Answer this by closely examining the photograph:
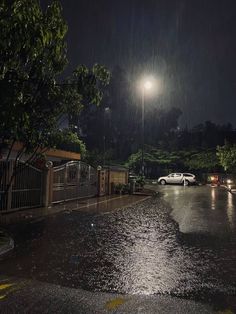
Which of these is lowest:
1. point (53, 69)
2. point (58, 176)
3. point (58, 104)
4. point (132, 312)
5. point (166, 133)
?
point (132, 312)

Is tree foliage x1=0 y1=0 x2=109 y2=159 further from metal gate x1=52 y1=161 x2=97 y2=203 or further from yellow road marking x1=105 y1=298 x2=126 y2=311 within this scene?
metal gate x1=52 y1=161 x2=97 y2=203

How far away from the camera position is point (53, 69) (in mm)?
7977

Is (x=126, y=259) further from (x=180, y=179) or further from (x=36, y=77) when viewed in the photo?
(x=180, y=179)

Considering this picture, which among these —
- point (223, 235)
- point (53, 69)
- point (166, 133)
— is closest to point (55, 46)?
point (53, 69)

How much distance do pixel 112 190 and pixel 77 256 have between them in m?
18.1

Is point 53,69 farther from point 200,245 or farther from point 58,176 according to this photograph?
point 58,176

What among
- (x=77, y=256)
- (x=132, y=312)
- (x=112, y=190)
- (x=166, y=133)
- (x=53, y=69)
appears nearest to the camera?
Result: (x=132, y=312)

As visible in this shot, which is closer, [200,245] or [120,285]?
[120,285]

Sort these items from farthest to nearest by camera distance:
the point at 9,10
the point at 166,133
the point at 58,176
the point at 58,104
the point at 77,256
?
1. the point at 166,133
2. the point at 58,176
3. the point at 58,104
4. the point at 77,256
5. the point at 9,10

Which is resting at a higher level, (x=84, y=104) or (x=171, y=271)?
(x=84, y=104)

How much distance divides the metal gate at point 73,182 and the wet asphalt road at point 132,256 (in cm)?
497

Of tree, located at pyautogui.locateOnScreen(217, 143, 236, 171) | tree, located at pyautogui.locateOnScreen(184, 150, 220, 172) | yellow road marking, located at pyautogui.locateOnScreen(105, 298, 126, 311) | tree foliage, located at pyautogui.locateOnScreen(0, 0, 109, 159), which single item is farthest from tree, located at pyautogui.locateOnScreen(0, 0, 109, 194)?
tree, located at pyautogui.locateOnScreen(184, 150, 220, 172)

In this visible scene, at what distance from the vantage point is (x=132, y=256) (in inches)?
277

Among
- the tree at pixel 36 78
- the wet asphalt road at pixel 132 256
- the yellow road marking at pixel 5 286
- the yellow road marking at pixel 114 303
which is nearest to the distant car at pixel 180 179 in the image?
the wet asphalt road at pixel 132 256
